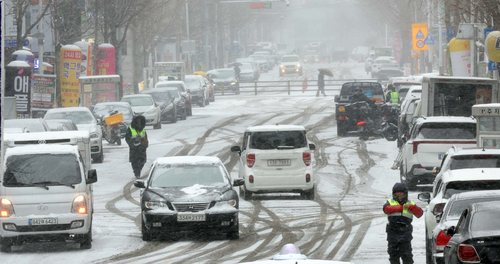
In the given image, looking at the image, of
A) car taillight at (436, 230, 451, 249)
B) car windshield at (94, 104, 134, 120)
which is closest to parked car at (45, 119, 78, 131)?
car windshield at (94, 104, 134, 120)

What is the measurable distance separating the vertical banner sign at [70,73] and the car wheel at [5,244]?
22180 millimetres

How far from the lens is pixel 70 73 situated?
36.2 meters

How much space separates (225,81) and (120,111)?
105 feet

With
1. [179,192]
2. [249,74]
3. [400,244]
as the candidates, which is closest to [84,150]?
[179,192]

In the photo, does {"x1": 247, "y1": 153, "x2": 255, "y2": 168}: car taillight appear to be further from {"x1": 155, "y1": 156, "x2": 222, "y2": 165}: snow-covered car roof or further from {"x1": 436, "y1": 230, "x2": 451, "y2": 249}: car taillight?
{"x1": 436, "y1": 230, "x2": 451, "y2": 249}: car taillight

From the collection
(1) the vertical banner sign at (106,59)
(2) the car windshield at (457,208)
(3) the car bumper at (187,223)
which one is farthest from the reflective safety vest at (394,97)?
(2) the car windshield at (457,208)

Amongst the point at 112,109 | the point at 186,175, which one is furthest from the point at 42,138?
the point at 112,109

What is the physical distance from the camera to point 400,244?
35.7ft

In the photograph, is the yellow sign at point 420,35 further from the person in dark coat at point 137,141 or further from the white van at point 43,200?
the white van at point 43,200

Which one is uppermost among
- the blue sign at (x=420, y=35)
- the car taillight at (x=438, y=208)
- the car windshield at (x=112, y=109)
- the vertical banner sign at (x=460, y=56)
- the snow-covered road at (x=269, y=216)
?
the blue sign at (x=420, y=35)

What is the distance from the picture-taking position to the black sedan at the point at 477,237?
8164 mm

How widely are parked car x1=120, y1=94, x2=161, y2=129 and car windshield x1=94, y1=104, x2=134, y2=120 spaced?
225 cm

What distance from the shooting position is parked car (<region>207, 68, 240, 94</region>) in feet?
212

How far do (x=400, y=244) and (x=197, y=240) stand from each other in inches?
189
